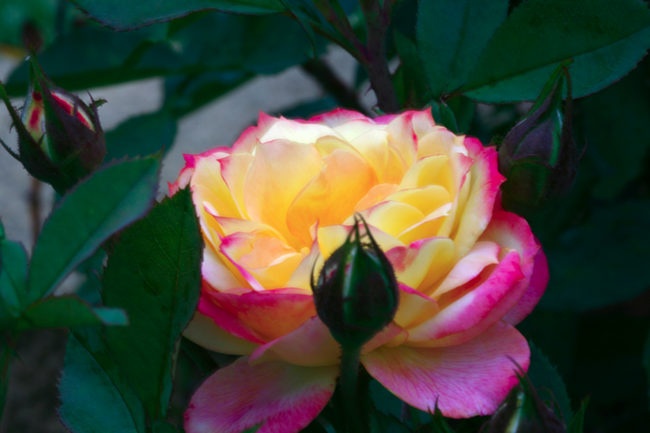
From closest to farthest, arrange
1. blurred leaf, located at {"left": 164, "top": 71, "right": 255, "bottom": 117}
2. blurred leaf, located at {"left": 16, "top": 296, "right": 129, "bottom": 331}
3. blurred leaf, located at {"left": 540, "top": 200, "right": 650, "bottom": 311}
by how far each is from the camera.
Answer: blurred leaf, located at {"left": 16, "top": 296, "right": 129, "bottom": 331} → blurred leaf, located at {"left": 540, "top": 200, "right": 650, "bottom": 311} → blurred leaf, located at {"left": 164, "top": 71, "right": 255, "bottom": 117}

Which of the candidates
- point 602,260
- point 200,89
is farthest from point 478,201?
point 200,89

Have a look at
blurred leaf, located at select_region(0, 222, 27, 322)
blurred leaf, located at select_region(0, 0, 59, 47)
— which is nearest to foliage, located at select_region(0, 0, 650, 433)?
blurred leaf, located at select_region(0, 222, 27, 322)

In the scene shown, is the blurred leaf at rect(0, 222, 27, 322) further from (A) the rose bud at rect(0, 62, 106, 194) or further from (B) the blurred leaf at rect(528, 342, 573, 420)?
(B) the blurred leaf at rect(528, 342, 573, 420)

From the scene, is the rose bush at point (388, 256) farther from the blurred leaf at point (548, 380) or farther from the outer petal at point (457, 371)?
the blurred leaf at point (548, 380)

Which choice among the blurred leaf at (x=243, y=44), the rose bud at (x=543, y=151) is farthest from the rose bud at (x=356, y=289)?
the blurred leaf at (x=243, y=44)

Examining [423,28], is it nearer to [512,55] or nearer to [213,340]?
[512,55]

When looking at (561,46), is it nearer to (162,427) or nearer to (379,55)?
(379,55)

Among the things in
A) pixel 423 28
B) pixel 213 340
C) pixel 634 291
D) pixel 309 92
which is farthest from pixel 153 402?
pixel 309 92
